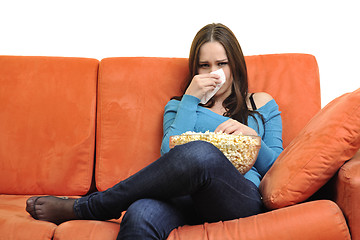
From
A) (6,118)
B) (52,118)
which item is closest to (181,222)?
(52,118)

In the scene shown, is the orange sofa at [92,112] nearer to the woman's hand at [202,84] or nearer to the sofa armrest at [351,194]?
the woman's hand at [202,84]

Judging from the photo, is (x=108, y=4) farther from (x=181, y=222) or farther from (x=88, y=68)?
(x=181, y=222)

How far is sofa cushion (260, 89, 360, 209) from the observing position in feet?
4.12

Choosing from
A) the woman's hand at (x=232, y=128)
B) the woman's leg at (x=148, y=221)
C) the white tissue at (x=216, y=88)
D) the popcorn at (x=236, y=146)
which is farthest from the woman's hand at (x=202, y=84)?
the woman's leg at (x=148, y=221)

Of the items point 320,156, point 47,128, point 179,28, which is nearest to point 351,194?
point 320,156

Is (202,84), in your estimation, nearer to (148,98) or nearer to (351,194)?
(148,98)

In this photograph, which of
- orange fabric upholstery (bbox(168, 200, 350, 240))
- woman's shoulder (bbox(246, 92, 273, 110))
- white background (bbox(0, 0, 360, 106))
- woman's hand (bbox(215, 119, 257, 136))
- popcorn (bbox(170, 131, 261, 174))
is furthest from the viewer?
white background (bbox(0, 0, 360, 106))

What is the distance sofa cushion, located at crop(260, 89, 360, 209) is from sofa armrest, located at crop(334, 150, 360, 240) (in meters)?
0.04

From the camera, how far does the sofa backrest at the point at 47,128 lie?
6.40ft

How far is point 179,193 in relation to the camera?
4.25ft

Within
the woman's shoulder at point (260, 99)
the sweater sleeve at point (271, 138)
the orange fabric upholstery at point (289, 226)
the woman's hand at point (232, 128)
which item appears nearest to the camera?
the orange fabric upholstery at point (289, 226)

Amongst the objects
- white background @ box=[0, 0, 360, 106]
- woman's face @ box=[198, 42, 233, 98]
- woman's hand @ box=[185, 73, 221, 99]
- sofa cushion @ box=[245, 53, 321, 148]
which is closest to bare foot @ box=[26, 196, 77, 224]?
woman's hand @ box=[185, 73, 221, 99]

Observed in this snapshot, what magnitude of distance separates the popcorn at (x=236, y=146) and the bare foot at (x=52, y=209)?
1.57 ft

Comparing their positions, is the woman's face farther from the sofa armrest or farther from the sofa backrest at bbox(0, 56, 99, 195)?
the sofa armrest
